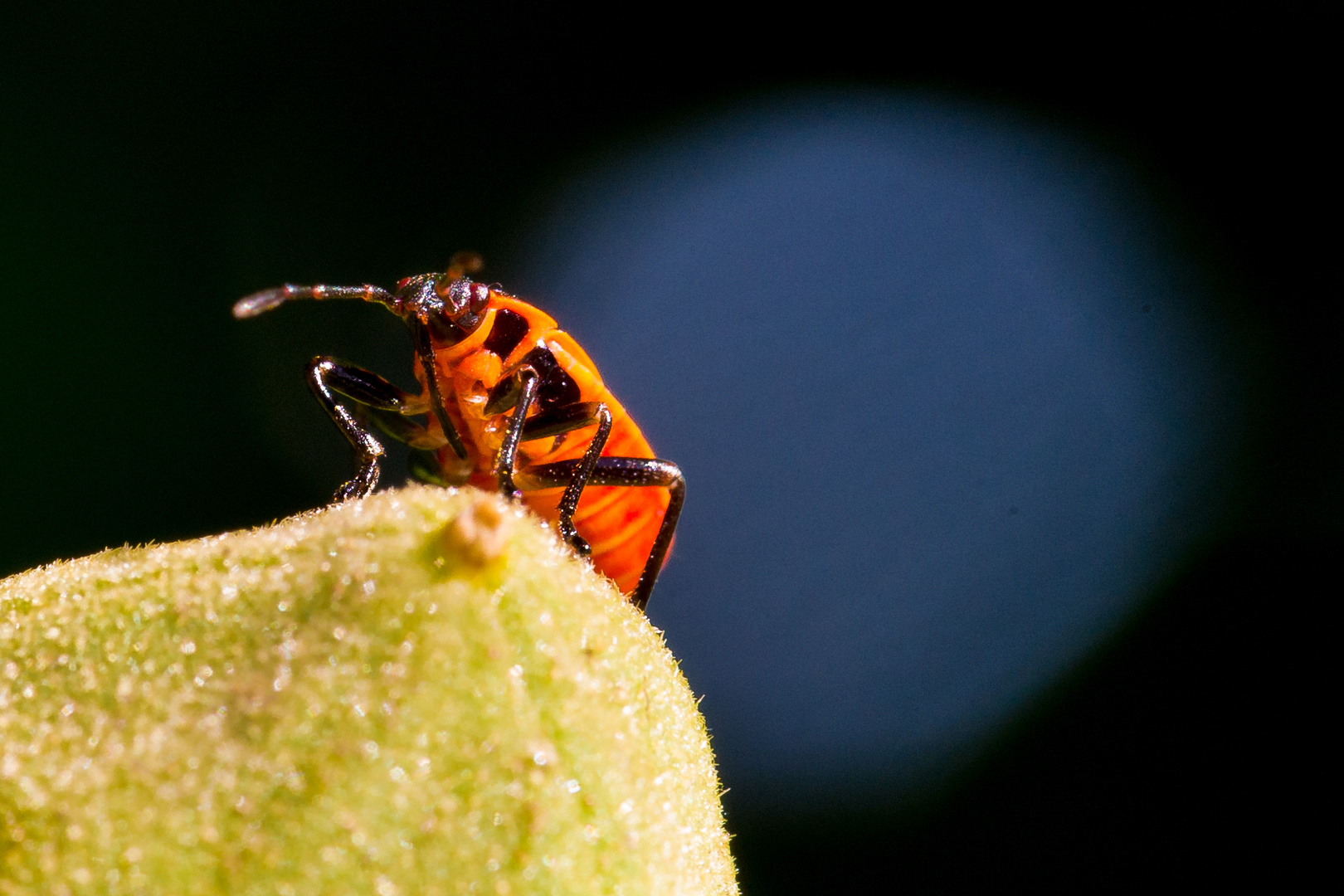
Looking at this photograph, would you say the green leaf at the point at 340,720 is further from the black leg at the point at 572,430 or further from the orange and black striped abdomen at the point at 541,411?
the orange and black striped abdomen at the point at 541,411

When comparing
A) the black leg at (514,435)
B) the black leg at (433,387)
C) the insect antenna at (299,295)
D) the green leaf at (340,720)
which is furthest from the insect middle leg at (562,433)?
the green leaf at (340,720)

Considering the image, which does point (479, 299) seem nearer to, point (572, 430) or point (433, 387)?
point (433, 387)

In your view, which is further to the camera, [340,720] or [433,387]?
[433,387]

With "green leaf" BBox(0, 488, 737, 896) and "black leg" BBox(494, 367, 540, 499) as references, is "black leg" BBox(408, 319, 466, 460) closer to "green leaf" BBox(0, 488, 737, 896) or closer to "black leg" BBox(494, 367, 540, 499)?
"black leg" BBox(494, 367, 540, 499)

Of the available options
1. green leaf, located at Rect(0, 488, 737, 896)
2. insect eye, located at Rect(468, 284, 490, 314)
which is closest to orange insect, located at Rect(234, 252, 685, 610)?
insect eye, located at Rect(468, 284, 490, 314)

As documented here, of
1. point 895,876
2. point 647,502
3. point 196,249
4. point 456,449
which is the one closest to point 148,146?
point 196,249

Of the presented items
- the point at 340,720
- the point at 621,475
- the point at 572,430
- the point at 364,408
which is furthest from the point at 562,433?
the point at 340,720

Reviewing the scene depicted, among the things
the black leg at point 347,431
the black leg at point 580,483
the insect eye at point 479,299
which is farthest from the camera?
the insect eye at point 479,299
